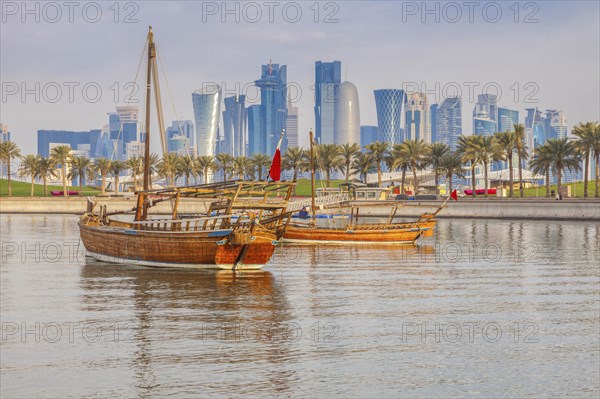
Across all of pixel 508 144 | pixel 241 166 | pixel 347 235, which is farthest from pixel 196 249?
pixel 241 166

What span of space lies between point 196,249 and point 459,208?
3722 inches

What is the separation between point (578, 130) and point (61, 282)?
4301 inches

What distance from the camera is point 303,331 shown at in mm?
33219

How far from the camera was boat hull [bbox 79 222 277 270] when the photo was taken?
54312 millimetres

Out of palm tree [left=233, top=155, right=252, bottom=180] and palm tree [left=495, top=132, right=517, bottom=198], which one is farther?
palm tree [left=233, top=155, right=252, bottom=180]

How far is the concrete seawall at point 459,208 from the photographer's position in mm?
129250

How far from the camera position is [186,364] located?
27.3 meters

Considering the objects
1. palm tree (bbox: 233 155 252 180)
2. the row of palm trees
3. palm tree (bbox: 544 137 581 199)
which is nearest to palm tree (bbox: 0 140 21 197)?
the row of palm trees

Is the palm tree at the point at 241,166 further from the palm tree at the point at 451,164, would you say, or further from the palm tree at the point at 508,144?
the palm tree at the point at 508,144

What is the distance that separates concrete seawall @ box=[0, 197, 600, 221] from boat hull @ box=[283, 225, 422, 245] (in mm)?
22193

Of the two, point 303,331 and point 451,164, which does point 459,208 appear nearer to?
point 451,164

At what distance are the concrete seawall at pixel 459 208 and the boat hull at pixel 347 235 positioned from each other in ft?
72.8

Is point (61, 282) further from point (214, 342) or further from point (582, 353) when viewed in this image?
point (582, 353)

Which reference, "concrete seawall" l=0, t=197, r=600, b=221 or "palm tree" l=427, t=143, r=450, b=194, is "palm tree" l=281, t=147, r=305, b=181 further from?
"palm tree" l=427, t=143, r=450, b=194
